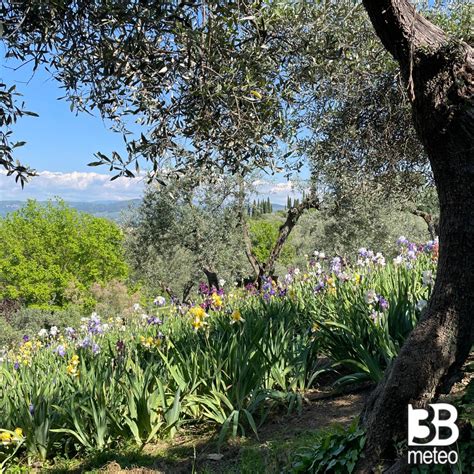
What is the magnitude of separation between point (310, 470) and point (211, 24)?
2.83 meters

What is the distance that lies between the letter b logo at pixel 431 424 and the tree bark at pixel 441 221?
0.16 feet

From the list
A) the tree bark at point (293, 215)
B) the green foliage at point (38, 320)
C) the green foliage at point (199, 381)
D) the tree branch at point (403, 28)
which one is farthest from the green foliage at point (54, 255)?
the tree branch at point (403, 28)

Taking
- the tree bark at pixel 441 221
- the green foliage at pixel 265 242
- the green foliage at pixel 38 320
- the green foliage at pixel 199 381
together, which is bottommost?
the green foliage at pixel 38 320

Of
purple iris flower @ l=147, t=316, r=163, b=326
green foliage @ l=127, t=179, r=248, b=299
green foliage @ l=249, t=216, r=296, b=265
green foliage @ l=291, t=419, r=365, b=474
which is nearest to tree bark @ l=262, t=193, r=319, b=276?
green foliage @ l=127, t=179, r=248, b=299

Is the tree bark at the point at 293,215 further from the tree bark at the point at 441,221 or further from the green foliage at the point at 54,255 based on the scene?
the green foliage at the point at 54,255

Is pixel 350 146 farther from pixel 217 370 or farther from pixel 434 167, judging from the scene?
pixel 434 167

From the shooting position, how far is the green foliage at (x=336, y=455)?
2418mm

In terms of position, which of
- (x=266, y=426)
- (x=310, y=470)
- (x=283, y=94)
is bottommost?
(x=266, y=426)

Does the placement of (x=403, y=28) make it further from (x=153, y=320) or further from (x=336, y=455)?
(x=153, y=320)

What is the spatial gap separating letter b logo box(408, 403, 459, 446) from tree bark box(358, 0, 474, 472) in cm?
5

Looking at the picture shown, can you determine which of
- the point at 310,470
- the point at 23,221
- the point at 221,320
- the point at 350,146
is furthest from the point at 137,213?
the point at 23,221

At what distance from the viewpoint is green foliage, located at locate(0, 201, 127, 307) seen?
37844 mm

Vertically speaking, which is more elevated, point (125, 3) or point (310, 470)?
point (125, 3)

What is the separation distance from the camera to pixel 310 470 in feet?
8.44
